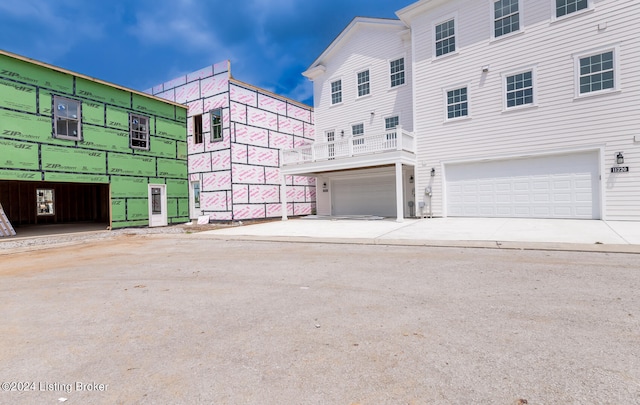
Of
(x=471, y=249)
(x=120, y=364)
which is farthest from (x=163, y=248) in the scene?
(x=471, y=249)

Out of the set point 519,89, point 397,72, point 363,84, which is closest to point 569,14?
point 519,89

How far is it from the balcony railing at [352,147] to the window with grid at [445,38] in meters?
3.96

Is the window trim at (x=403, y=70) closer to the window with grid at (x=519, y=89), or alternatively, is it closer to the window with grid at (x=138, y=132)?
the window with grid at (x=519, y=89)

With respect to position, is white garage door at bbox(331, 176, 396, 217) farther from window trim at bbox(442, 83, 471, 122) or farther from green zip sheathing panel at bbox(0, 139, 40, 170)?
green zip sheathing panel at bbox(0, 139, 40, 170)

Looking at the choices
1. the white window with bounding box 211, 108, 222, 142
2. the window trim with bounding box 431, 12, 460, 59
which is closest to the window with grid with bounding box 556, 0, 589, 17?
the window trim with bounding box 431, 12, 460, 59

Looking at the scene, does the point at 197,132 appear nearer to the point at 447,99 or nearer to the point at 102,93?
the point at 102,93

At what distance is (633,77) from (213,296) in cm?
1404

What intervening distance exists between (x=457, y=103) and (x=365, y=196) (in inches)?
259

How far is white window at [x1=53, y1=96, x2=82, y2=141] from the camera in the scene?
13125mm

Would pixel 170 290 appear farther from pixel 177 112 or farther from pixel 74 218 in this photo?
pixel 74 218

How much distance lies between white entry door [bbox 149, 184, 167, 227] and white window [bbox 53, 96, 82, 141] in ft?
13.0

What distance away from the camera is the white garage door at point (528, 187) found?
11.0 meters

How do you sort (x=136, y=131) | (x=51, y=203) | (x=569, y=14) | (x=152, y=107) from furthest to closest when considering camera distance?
(x=51, y=203), (x=152, y=107), (x=136, y=131), (x=569, y=14)

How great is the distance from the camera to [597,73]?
10828mm
